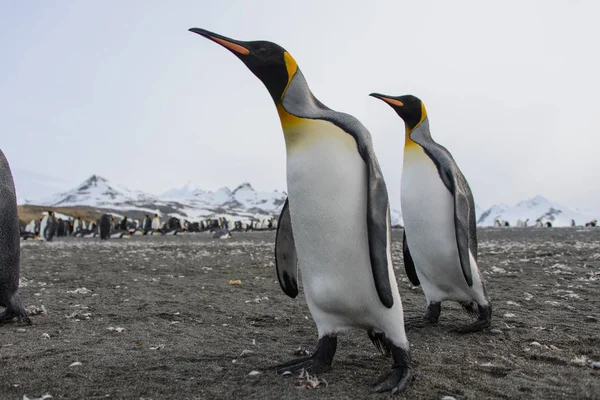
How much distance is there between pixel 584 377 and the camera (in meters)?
2.63

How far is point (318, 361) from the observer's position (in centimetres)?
285

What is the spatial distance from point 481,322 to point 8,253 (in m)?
4.10

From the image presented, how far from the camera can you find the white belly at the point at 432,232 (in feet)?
13.2

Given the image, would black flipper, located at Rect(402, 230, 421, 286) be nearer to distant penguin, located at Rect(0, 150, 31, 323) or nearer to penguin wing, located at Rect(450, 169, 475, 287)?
penguin wing, located at Rect(450, 169, 475, 287)

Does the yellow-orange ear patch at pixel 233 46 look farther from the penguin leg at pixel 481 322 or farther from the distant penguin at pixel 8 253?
the distant penguin at pixel 8 253

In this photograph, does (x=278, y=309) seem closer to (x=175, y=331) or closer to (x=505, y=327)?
(x=175, y=331)

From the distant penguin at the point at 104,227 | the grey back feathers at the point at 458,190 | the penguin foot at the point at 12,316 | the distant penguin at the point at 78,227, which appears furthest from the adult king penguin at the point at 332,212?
the distant penguin at the point at 78,227

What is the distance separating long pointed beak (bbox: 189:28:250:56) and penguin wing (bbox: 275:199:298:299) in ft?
3.37

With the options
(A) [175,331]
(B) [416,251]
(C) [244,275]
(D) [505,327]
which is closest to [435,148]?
(B) [416,251]

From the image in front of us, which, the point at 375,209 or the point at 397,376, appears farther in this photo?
the point at 375,209

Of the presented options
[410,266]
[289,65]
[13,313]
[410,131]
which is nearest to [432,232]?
[410,266]

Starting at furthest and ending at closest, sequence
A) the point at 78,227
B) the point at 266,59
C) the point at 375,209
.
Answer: the point at 78,227
the point at 266,59
the point at 375,209

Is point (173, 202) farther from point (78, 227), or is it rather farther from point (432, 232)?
point (432, 232)

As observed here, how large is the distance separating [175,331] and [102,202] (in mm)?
112562
